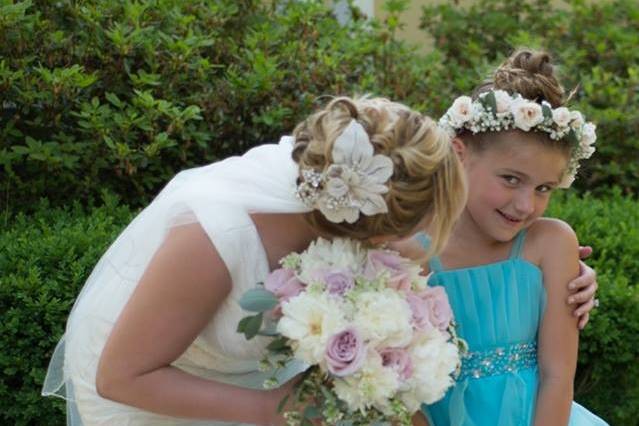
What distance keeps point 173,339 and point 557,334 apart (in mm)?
1205

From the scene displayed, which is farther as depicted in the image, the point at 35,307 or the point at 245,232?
the point at 35,307

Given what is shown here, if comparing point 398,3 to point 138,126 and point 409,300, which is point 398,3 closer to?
point 138,126

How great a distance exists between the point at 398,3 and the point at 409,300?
13.9 ft

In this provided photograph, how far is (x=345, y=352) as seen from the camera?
2748mm

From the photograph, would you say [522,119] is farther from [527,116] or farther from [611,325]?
[611,325]

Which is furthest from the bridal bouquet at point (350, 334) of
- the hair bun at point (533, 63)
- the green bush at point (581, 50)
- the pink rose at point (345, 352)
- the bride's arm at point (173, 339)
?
the green bush at point (581, 50)

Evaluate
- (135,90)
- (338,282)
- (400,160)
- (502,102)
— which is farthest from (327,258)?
(135,90)

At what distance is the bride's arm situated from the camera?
9.13ft

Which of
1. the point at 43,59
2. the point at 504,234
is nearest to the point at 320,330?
the point at 504,234

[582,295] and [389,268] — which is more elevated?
[389,268]

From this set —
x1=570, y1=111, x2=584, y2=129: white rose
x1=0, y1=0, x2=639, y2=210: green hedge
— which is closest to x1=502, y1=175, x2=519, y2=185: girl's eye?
x1=570, y1=111, x2=584, y2=129: white rose

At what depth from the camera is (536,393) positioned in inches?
138

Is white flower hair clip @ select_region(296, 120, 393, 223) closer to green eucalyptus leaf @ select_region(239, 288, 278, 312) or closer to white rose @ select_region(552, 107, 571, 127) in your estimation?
green eucalyptus leaf @ select_region(239, 288, 278, 312)

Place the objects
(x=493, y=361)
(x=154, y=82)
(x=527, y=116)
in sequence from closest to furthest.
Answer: (x=527, y=116), (x=493, y=361), (x=154, y=82)
